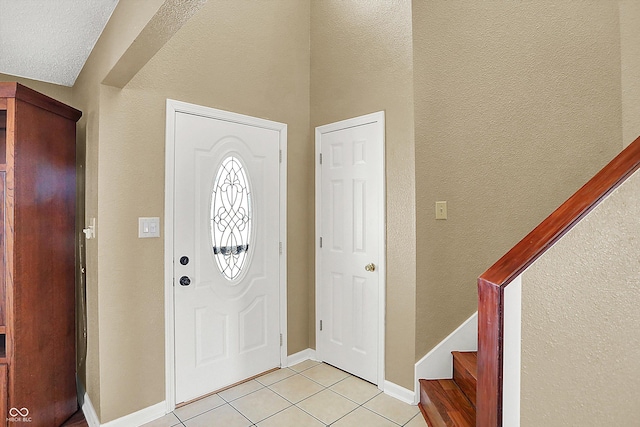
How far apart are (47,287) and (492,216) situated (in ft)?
9.46

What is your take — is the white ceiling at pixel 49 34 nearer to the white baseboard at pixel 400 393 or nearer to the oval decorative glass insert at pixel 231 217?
the oval decorative glass insert at pixel 231 217

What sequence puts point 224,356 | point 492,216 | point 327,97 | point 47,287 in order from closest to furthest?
point 47,287 < point 492,216 < point 224,356 < point 327,97

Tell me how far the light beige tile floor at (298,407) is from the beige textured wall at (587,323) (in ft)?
4.53

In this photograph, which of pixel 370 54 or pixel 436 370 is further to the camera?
pixel 370 54

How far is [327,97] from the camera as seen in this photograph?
9.78 ft

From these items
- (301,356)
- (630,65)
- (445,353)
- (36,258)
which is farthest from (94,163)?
(630,65)

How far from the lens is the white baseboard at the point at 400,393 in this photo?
235cm

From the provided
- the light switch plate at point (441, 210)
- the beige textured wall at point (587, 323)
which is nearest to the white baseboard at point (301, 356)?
the light switch plate at point (441, 210)

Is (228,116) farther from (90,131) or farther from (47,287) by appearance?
(47,287)

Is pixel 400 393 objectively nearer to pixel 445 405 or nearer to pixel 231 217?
pixel 445 405

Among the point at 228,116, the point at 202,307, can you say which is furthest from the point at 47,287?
the point at 228,116

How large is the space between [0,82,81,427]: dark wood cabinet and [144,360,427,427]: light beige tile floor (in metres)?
0.68

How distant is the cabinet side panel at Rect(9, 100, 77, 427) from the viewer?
186 centimetres

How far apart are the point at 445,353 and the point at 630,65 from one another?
6.85 ft
